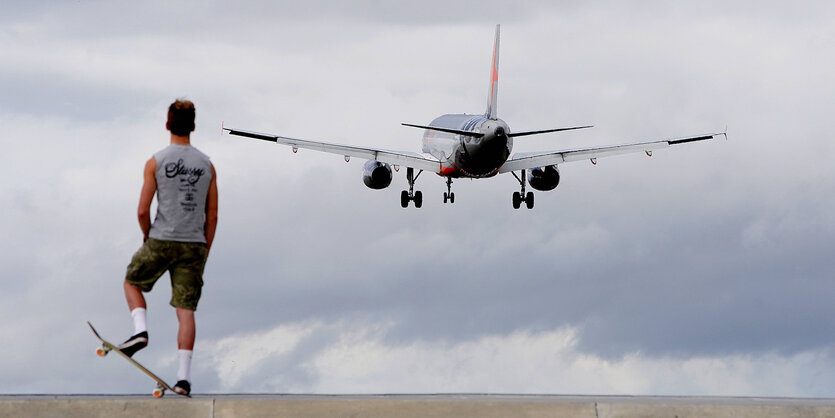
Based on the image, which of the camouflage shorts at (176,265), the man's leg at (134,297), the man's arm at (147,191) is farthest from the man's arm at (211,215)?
the man's leg at (134,297)

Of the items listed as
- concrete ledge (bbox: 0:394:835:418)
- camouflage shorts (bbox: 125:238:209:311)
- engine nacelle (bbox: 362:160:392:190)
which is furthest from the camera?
engine nacelle (bbox: 362:160:392:190)

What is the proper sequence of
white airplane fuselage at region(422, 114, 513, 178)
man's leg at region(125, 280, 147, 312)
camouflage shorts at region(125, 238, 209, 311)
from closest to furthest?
camouflage shorts at region(125, 238, 209, 311), man's leg at region(125, 280, 147, 312), white airplane fuselage at region(422, 114, 513, 178)

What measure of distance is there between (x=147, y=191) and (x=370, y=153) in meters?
37.0

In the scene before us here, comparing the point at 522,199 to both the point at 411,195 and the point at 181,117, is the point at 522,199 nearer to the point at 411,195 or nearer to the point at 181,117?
the point at 411,195

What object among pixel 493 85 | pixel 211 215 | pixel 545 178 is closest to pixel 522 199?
pixel 545 178

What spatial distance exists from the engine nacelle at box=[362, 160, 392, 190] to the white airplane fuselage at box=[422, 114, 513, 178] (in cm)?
264

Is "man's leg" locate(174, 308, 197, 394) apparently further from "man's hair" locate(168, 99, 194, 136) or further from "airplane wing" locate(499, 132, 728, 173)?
"airplane wing" locate(499, 132, 728, 173)

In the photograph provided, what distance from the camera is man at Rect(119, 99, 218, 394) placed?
35.8 ft

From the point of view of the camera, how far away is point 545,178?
4744 cm

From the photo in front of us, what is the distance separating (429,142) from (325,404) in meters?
→ 40.8

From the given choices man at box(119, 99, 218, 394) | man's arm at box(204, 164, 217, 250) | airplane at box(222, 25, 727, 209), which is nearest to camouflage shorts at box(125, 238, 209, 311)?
man at box(119, 99, 218, 394)

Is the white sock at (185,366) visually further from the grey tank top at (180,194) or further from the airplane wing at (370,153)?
the airplane wing at (370,153)

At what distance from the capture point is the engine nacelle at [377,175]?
152 feet

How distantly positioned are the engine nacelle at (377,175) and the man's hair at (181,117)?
35.1 meters
